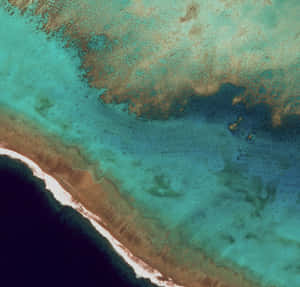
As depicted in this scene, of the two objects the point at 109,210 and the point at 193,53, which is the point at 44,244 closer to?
the point at 109,210

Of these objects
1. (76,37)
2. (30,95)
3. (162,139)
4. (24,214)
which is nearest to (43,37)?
(76,37)

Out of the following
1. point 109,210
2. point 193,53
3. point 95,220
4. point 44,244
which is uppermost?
point 193,53

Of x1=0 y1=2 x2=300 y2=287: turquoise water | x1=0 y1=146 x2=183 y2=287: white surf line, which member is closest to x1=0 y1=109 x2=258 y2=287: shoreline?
x1=0 y1=146 x2=183 y2=287: white surf line

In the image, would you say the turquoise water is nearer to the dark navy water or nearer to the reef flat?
the reef flat

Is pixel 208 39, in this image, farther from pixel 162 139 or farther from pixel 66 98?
pixel 66 98

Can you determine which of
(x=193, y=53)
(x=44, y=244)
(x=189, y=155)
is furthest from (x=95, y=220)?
(x=193, y=53)

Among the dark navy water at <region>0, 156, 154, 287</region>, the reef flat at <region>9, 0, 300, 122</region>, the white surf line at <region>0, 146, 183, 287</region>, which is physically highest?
the reef flat at <region>9, 0, 300, 122</region>
